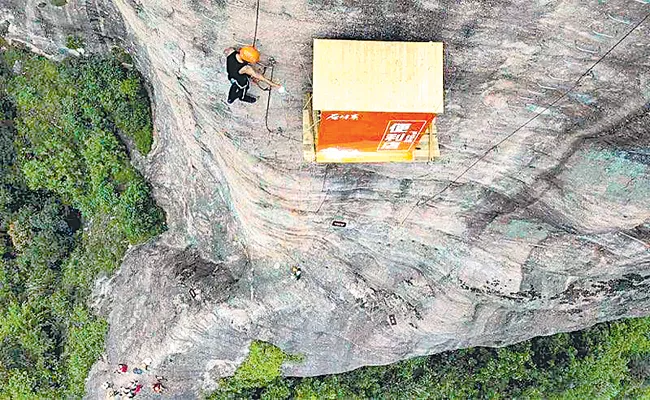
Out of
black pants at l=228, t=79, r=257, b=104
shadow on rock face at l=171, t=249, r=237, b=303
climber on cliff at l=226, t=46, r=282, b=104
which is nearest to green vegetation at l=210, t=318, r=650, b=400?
shadow on rock face at l=171, t=249, r=237, b=303

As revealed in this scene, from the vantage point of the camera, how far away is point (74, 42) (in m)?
15.5

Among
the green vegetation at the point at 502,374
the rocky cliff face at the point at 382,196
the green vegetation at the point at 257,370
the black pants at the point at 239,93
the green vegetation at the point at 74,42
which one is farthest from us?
the green vegetation at the point at 502,374

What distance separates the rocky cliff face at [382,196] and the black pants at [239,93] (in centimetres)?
30

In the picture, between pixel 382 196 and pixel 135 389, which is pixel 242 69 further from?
pixel 135 389

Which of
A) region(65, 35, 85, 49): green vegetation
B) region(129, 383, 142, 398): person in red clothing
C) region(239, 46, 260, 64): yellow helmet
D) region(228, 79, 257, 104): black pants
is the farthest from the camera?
region(65, 35, 85, 49): green vegetation

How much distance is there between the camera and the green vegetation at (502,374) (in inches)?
617

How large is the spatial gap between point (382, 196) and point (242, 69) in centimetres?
419

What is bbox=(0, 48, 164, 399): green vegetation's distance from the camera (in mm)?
15688

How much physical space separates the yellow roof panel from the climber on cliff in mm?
1192

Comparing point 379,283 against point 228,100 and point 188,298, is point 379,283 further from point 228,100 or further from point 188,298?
point 228,100

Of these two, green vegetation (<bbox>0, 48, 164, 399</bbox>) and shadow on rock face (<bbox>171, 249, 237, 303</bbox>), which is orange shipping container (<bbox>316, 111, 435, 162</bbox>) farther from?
green vegetation (<bbox>0, 48, 164, 399</bbox>)

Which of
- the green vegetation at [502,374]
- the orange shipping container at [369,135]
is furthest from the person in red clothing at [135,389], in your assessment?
the orange shipping container at [369,135]

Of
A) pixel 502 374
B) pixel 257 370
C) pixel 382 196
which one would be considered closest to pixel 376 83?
pixel 382 196

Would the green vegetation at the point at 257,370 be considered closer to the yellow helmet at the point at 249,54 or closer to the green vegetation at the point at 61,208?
the green vegetation at the point at 61,208
